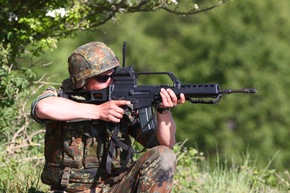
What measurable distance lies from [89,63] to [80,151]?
671 mm

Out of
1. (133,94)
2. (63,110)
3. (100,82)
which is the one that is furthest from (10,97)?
(133,94)

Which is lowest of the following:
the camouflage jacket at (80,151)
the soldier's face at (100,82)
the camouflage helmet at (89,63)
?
the camouflage jacket at (80,151)

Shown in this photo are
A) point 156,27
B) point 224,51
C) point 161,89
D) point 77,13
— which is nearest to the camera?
point 161,89

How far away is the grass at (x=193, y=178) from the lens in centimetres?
681

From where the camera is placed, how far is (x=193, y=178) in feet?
25.9

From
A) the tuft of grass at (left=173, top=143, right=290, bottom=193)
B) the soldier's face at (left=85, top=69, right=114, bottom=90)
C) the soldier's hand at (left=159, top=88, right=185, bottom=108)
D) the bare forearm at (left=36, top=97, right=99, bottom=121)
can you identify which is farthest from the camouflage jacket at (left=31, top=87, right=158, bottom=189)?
the tuft of grass at (left=173, top=143, right=290, bottom=193)

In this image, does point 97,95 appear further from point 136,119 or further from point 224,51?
point 224,51

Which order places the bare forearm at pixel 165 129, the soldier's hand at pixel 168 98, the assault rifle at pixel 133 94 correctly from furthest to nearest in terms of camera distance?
1. the bare forearm at pixel 165 129
2. the assault rifle at pixel 133 94
3. the soldier's hand at pixel 168 98

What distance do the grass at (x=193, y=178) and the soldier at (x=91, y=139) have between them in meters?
0.89

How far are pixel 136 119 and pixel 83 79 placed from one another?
51 cm

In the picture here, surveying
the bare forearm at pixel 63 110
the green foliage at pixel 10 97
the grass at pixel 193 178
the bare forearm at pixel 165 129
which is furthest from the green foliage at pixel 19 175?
the bare forearm at pixel 165 129

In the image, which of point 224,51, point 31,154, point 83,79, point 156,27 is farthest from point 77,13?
point 156,27

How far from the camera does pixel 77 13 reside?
7.65 m

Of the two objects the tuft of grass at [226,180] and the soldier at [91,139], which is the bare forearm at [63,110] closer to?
the soldier at [91,139]
